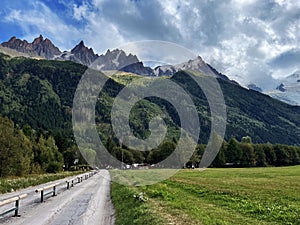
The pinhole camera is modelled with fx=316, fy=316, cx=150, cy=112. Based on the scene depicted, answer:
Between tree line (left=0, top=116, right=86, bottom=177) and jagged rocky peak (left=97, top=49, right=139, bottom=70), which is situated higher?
jagged rocky peak (left=97, top=49, right=139, bottom=70)

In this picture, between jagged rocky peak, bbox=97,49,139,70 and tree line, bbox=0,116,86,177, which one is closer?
jagged rocky peak, bbox=97,49,139,70

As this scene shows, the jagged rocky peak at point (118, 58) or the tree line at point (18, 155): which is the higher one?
the jagged rocky peak at point (118, 58)

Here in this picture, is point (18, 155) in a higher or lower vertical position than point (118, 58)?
lower

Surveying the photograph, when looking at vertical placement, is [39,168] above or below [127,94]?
below

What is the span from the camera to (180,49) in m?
31.9

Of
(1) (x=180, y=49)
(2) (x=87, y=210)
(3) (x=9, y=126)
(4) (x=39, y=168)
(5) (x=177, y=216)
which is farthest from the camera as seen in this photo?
(4) (x=39, y=168)

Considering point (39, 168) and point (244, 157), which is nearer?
point (39, 168)

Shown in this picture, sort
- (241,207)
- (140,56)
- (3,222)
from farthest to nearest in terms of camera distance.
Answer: (140,56), (241,207), (3,222)

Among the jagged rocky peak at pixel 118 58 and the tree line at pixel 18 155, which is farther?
the tree line at pixel 18 155

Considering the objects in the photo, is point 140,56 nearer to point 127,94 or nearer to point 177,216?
point 127,94

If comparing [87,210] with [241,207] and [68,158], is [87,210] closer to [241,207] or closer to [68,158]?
[241,207]

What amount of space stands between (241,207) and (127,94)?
86.8 feet

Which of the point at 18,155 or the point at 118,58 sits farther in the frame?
the point at 118,58

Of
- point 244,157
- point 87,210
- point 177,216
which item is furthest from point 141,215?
point 244,157
